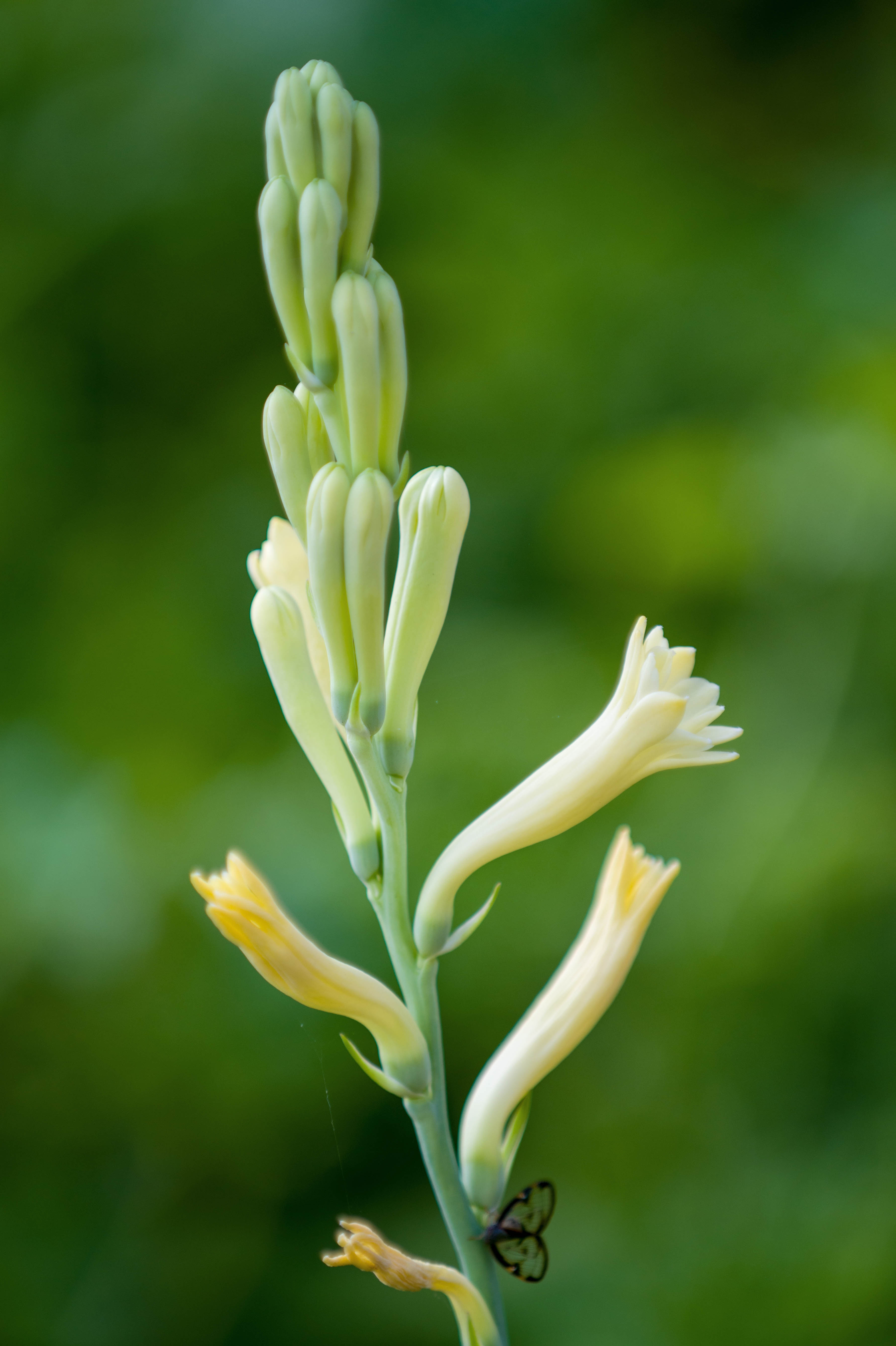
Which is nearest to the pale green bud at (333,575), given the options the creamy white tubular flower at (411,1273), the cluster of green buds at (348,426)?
the cluster of green buds at (348,426)

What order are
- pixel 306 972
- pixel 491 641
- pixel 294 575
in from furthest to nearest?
pixel 491 641, pixel 294 575, pixel 306 972

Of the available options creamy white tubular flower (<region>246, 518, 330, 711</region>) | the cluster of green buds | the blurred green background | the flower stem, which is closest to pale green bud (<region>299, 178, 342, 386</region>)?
the cluster of green buds

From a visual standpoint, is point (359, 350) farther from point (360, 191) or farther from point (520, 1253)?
point (520, 1253)

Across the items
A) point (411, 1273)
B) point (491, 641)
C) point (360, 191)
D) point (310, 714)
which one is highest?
point (491, 641)

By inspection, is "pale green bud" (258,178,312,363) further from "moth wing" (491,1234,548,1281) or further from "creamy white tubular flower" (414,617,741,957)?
"moth wing" (491,1234,548,1281)

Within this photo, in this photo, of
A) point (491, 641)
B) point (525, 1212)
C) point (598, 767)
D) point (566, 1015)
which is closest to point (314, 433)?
point (598, 767)

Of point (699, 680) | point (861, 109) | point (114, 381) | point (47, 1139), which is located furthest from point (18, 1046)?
point (861, 109)
